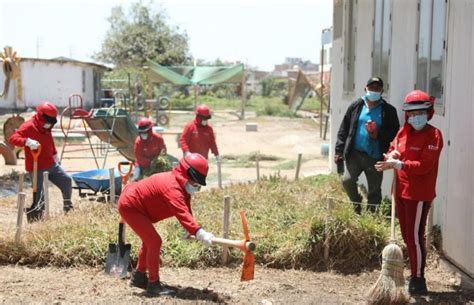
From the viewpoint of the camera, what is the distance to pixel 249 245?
17.7 feet

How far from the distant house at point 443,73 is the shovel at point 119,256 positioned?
3.17 m

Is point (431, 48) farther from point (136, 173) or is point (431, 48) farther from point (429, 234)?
point (136, 173)

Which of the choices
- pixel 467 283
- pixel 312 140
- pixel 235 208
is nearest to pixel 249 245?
pixel 467 283

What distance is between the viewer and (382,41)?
9.91 meters

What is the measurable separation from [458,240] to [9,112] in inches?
1225

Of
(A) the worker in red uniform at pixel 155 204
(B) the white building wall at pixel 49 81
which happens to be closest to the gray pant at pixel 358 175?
(A) the worker in red uniform at pixel 155 204

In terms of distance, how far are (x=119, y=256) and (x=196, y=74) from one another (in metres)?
24.9

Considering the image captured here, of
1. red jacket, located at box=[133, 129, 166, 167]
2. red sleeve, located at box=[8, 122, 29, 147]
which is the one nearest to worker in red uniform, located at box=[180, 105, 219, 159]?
red jacket, located at box=[133, 129, 166, 167]

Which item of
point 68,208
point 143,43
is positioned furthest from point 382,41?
point 143,43

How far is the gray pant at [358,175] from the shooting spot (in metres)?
7.66

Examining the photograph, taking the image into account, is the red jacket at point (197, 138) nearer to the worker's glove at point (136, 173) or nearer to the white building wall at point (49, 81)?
the worker's glove at point (136, 173)

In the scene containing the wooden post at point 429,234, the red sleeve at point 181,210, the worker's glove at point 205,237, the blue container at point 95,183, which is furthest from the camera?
the blue container at point 95,183

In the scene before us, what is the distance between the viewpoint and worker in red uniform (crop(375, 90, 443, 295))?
585cm

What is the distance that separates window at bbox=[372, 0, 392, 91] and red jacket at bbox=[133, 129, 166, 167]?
363cm
